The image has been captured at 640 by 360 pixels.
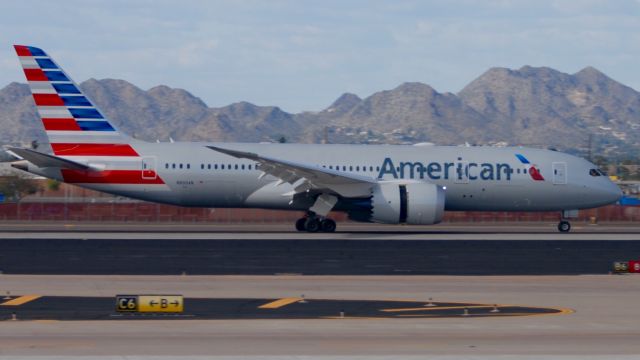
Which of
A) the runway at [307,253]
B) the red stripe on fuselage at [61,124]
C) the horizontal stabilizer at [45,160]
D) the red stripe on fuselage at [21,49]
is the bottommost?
the runway at [307,253]

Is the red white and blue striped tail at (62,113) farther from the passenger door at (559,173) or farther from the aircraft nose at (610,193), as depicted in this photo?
the aircraft nose at (610,193)

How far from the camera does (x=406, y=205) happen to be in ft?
127

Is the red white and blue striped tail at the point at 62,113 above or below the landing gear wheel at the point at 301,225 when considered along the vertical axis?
above

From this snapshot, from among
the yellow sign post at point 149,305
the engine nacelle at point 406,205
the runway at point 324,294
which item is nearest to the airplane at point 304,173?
the engine nacelle at point 406,205

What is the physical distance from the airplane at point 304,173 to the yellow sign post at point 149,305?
20.1 m

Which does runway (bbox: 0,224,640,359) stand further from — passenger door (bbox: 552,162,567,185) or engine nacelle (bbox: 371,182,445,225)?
passenger door (bbox: 552,162,567,185)

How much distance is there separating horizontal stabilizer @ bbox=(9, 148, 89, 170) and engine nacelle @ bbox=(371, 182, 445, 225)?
38.2 ft

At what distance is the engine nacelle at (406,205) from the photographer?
3866cm

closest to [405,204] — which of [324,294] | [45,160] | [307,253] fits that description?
[307,253]

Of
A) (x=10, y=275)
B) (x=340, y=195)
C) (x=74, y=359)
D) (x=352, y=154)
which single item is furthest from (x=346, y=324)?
(x=352, y=154)

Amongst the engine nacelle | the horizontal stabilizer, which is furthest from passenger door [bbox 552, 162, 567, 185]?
the horizontal stabilizer

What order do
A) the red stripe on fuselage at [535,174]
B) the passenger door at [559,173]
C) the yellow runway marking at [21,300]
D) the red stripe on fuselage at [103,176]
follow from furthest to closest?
1. the passenger door at [559,173]
2. the red stripe on fuselage at [535,174]
3. the red stripe on fuselage at [103,176]
4. the yellow runway marking at [21,300]

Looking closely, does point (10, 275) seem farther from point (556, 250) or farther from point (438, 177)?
point (438, 177)

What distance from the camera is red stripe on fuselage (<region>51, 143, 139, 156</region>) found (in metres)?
40.3
